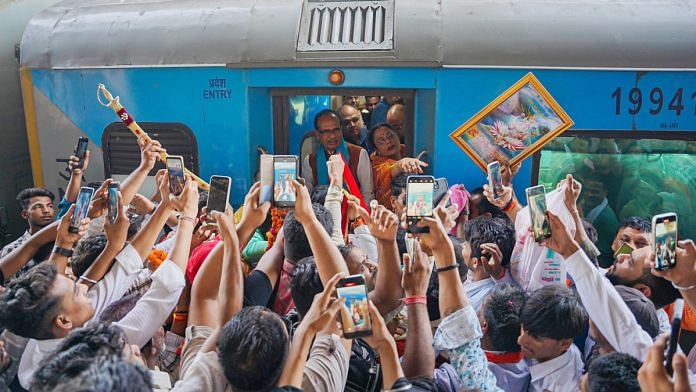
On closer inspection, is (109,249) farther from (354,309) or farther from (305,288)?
(354,309)

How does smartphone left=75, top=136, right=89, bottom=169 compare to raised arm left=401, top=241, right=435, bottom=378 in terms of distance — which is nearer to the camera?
raised arm left=401, top=241, right=435, bottom=378

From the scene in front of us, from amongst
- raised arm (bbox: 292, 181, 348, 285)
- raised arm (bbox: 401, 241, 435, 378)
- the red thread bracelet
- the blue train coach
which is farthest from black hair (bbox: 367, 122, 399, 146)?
the red thread bracelet

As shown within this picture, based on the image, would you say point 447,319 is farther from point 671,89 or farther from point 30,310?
point 671,89

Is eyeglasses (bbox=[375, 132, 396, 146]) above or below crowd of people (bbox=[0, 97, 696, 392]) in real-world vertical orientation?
above

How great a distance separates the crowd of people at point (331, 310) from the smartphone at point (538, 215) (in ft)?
0.15

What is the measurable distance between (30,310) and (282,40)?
230 cm

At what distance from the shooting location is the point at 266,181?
8.63ft

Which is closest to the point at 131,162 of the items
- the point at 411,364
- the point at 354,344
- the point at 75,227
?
the point at 75,227

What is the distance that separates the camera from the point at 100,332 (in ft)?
5.40

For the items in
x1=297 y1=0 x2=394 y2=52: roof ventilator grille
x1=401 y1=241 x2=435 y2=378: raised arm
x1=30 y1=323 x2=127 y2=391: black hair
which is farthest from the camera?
x1=297 y1=0 x2=394 y2=52: roof ventilator grille

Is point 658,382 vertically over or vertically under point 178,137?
under

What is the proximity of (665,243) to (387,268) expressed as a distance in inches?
38.7

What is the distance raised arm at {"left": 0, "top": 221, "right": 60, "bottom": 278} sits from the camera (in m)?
2.70

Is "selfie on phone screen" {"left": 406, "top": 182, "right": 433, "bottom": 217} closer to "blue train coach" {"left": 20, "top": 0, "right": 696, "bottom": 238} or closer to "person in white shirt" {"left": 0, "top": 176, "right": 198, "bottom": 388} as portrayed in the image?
"person in white shirt" {"left": 0, "top": 176, "right": 198, "bottom": 388}
